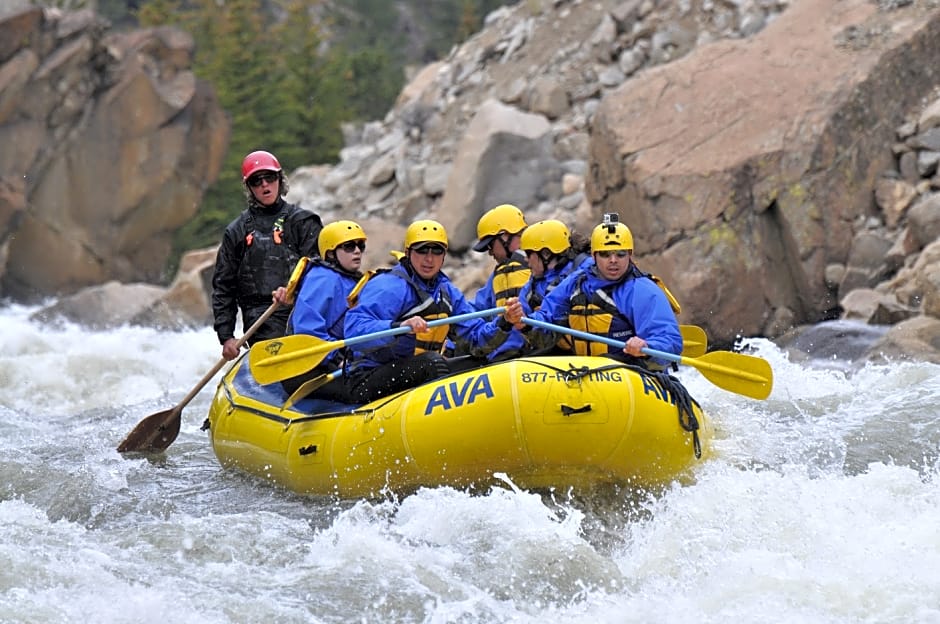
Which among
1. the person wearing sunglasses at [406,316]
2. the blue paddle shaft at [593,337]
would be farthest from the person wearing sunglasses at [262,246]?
the blue paddle shaft at [593,337]

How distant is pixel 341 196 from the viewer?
60.6ft

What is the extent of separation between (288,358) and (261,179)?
1.33 m

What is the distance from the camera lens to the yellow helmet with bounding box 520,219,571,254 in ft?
23.9

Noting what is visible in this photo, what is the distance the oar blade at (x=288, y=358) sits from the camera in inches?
271

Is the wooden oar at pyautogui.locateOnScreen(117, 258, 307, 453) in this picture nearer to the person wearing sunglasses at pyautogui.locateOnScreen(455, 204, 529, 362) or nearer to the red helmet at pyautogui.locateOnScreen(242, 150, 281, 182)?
the red helmet at pyautogui.locateOnScreen(242, 150, 281, 182)

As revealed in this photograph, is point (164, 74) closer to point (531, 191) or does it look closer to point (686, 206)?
point (531, 191)

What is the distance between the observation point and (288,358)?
6.91 meters

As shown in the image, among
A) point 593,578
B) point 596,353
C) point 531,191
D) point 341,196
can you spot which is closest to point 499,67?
point 341,196

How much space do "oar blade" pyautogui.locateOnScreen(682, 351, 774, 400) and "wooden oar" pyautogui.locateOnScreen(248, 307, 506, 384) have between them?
109cm

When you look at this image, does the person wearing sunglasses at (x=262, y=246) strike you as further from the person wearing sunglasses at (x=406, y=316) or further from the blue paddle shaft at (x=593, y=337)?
the blue paddle shaft at (x=593, y=337)

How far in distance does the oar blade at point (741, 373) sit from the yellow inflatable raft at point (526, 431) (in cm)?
20

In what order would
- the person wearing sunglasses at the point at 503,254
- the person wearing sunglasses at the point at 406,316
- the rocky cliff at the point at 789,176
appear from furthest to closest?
the rocky cliff at the point at 789,176, the person wearing sunglasses at the point at 503,254, the person wearing sunglasses at the point at 406,316

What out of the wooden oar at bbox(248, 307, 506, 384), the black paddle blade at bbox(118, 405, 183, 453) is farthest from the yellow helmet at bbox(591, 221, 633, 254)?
the black paddle blade at bbox(118, 405, 183, 453)

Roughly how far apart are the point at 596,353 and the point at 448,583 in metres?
1.81
